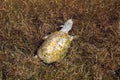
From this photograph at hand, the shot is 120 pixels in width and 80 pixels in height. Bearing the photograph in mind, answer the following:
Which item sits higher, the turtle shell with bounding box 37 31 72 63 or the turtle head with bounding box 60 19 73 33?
the turtle head with bounding box 60 19 73 33

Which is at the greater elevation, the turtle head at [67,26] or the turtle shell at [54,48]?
the turtle head at [67,26]

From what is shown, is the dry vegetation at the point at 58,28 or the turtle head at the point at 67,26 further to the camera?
the turtle head at the point at 67,26

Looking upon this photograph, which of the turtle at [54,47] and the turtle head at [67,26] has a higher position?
the turtle head at [67,26]

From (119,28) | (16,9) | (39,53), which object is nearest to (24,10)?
(16,9)

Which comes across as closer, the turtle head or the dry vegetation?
the dry vegetation

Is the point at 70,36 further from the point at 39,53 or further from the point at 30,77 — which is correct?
the point at 30,77

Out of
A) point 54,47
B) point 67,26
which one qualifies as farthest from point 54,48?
point 67,26
